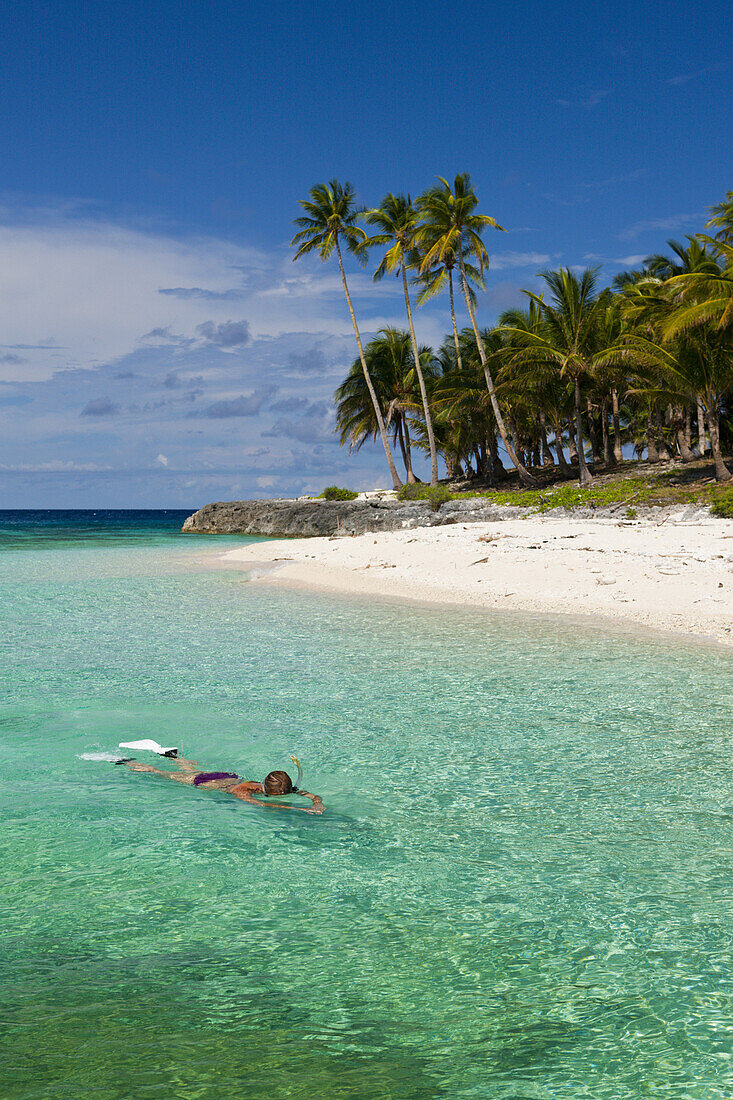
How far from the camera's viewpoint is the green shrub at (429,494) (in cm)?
3041

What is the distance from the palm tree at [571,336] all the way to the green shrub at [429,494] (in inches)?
240

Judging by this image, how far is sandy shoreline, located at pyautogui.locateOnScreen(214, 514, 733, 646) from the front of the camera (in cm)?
1116

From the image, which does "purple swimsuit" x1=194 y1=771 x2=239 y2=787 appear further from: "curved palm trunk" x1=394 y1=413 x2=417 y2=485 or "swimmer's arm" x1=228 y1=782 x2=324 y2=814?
"curved palm trunk" x1=394 y1=413 x2=417 y2=485

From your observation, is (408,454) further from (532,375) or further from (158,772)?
(158,772)

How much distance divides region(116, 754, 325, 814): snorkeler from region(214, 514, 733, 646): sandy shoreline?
20.7 ft

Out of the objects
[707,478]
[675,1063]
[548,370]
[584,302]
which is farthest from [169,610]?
[584,302]

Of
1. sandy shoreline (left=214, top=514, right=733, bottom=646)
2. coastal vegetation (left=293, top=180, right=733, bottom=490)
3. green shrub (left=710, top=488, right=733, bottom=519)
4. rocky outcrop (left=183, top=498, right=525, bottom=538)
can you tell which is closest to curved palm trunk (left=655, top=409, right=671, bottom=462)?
coastal vegetation (left=293, top=180, right=733, bottom=490)

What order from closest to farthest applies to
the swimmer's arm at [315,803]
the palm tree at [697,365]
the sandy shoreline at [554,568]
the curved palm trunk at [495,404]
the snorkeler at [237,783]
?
the swimmer's arm at [315,803]
the snorkeler at [237,783]
the sandy shoreline at [554,568]
the palm tree at [697,365]
the curved palm trunk at [495,404]

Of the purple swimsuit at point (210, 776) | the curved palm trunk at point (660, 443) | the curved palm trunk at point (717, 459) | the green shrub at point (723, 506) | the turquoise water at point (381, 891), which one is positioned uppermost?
the curved palm trunk at point (660, 443)

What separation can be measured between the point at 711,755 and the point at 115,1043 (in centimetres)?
449

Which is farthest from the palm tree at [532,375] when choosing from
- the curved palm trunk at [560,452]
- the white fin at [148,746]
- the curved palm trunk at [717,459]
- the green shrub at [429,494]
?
the white fin at [148,746]

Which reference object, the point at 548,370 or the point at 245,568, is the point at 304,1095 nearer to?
the point at 245,568

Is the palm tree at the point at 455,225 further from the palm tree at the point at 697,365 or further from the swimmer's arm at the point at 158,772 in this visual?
the swimmer's arm at the point at 158,772

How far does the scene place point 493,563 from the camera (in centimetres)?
1541
